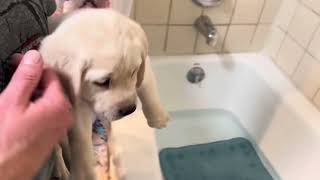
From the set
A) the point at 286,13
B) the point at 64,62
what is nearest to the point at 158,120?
the point at 64,62

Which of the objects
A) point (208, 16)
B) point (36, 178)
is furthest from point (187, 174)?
point (36, 178)

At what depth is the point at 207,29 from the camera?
1312mm

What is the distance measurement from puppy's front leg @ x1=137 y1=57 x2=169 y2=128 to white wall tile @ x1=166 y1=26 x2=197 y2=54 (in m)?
0.72

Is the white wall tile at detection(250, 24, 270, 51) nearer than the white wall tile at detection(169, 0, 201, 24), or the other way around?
the white wall tile at detection(169, 0, 201, 24)

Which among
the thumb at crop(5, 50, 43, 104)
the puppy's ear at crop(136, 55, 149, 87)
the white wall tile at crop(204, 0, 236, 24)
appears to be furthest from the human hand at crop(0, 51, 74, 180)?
the white wall tile at crop(204, 0, 236, 24)

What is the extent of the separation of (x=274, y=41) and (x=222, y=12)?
0.85ft

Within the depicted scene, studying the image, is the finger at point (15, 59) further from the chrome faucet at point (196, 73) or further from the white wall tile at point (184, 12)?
the chrome faucet at point (196, 73)

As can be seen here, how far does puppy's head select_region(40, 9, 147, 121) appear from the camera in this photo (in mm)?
432

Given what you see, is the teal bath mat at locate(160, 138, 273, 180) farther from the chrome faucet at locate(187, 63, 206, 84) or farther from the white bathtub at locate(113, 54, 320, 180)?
the chrome faucet at locate(187, 63, 206, 84)

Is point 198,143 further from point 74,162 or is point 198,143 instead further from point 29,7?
point 29,7

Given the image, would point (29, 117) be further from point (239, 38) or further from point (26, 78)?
point (239, 38)

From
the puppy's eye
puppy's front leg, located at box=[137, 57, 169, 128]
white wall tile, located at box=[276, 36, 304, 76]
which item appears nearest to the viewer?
the puppy's eye

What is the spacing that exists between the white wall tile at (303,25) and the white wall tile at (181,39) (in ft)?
1.19

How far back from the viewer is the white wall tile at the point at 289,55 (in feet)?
4.32
